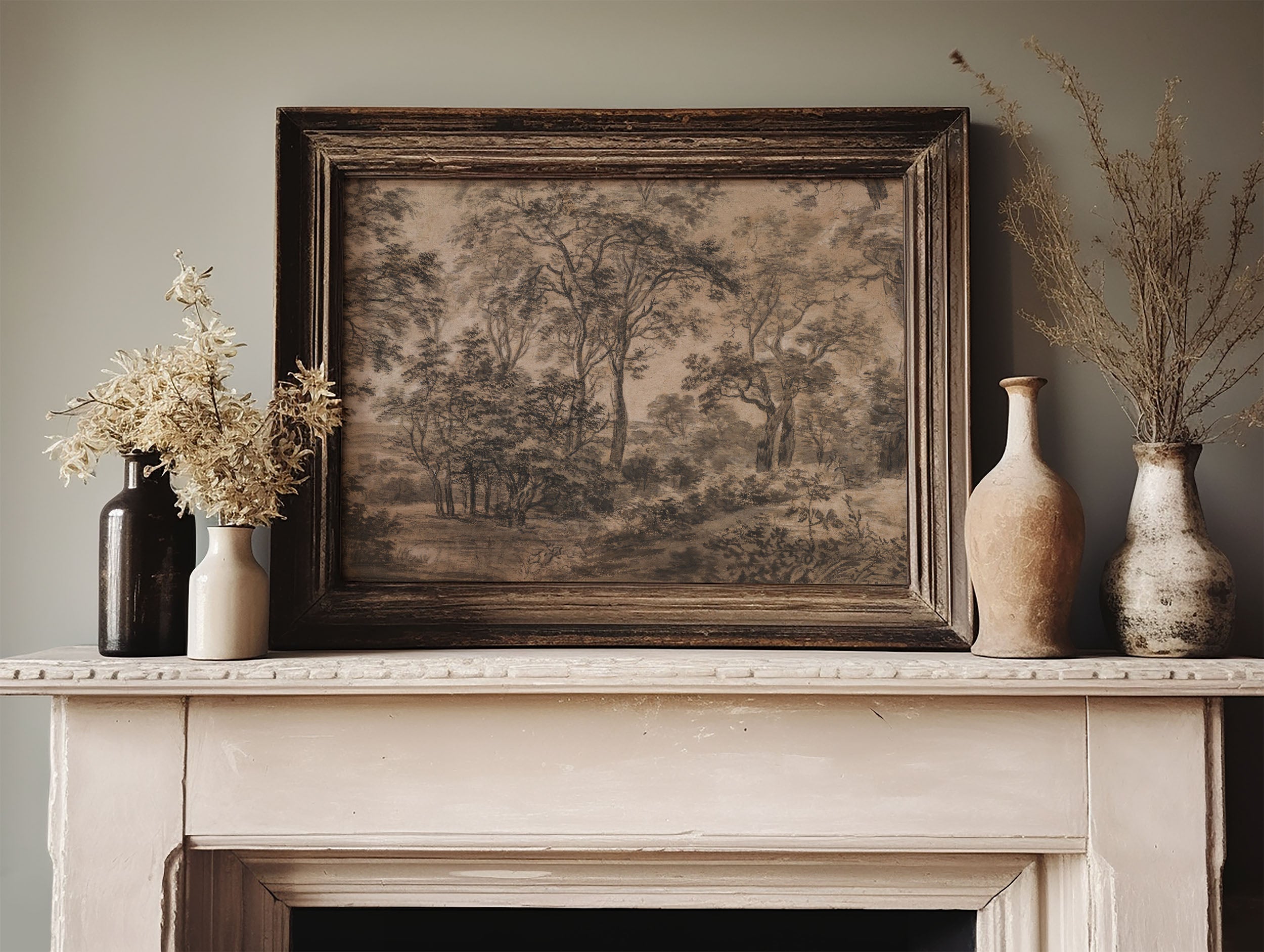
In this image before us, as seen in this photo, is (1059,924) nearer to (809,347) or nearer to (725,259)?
(809,347)

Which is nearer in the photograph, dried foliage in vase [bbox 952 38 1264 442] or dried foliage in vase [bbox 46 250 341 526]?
dried foliage in vase [bbox 46 250 341 526]

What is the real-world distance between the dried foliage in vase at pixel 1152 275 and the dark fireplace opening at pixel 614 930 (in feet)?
3.46

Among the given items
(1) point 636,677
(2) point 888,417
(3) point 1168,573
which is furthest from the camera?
(2) point 888,417

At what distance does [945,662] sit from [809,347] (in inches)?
24.5

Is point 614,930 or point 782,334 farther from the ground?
point 782,334

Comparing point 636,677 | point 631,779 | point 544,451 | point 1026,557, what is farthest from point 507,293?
point 1026,557

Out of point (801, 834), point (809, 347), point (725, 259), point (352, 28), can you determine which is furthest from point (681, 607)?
point (352, 28)

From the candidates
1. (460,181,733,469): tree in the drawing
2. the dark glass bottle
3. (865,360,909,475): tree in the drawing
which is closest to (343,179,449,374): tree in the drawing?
(460,181,733,469): tree in the drawing

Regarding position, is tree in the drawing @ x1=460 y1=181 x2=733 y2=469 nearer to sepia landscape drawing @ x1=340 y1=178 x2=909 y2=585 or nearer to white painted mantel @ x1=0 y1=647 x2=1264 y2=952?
sepia landscape drawing @ x1=340 y1=178 x2=909 y2=585

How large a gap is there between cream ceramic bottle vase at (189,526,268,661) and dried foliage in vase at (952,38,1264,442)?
56.0 inches

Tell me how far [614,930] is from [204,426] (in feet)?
3.93

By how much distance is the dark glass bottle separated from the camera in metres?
1.39

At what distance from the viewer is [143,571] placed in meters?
1.40

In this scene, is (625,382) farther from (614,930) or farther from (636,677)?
(614,930)
